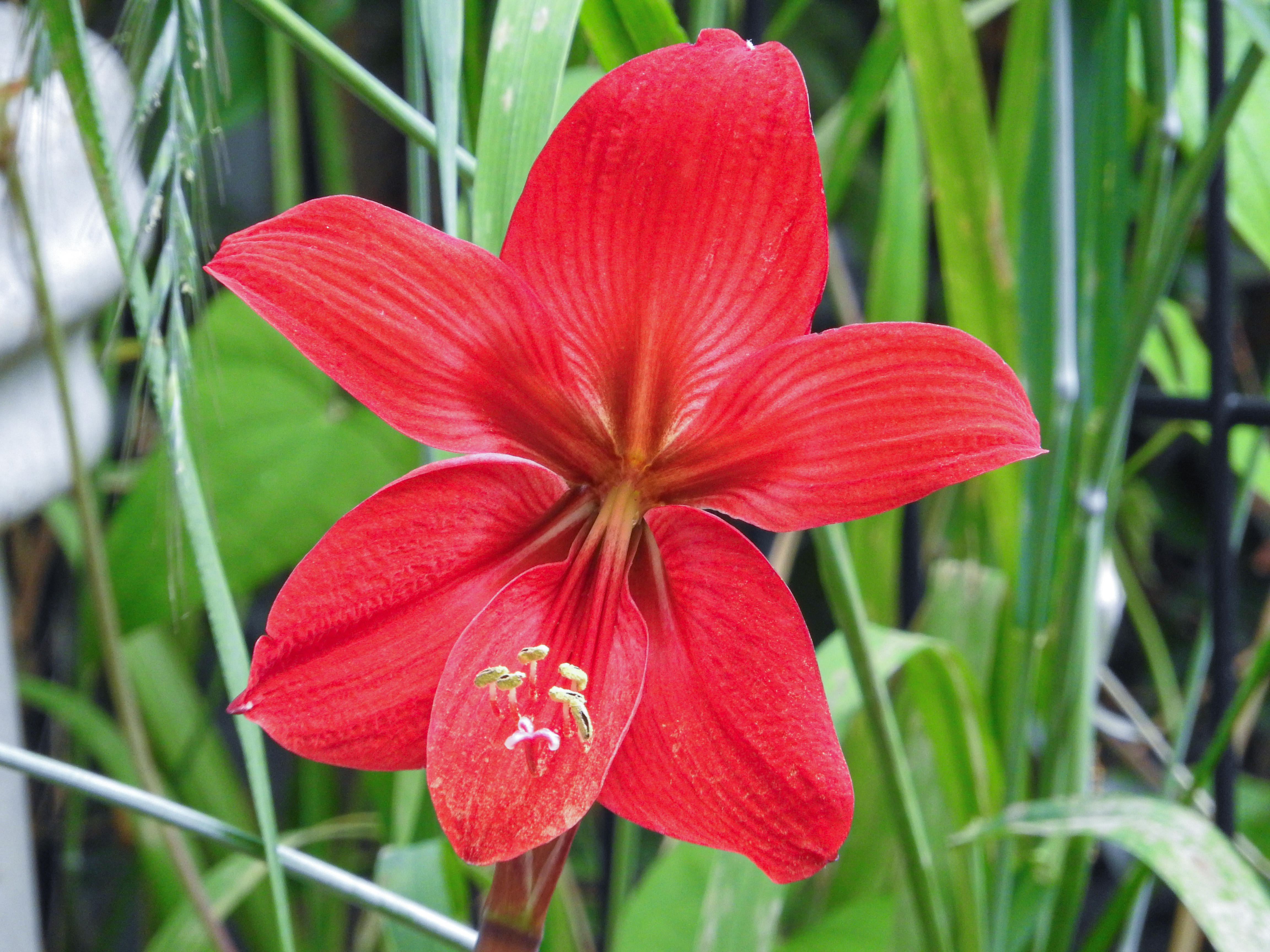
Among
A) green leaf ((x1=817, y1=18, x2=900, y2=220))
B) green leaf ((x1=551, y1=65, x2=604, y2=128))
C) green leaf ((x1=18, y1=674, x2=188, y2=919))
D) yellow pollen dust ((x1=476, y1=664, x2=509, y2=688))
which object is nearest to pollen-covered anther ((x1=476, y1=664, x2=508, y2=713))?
yellow pollen dust ((x1=476, y1=664, x2=509, y2=688))

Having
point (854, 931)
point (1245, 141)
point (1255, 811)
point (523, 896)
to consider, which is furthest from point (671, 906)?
point (1255, 811)

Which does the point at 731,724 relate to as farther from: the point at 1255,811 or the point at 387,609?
the point at 1255,811

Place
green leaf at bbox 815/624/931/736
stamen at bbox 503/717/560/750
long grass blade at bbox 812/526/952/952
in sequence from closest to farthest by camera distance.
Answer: stamen at bbox 503/717/560/750 → long grass blade at bbox 812/526/952/952 → green leaf at bbox 815/624/931/736

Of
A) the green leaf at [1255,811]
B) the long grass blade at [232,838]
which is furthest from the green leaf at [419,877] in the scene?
the green leaf at [1255,811]

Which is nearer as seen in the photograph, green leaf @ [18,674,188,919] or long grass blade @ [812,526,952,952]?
long grass blade @ [812,526,952,952]

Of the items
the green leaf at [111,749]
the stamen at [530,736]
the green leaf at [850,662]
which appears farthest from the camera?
the green leaf at [111,749]

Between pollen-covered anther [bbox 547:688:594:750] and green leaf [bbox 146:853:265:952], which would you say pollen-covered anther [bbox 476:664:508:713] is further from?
green leaf [bbox 146:853:265:952]

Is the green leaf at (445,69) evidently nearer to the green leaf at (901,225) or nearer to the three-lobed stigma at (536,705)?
the three-lobed stigma at (536,705)
